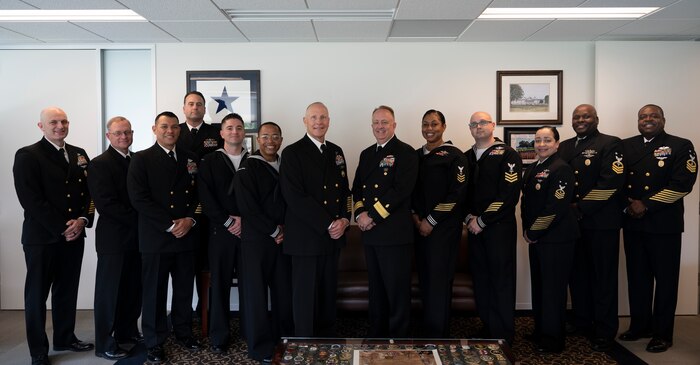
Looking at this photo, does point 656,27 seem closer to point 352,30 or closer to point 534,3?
point 534,3

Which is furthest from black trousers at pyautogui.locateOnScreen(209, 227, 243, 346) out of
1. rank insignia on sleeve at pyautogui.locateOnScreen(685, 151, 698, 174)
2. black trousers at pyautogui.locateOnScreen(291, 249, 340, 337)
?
rank insignia on sleeve at pyautogui.locateOnScreen(685, 151, 698, 174)

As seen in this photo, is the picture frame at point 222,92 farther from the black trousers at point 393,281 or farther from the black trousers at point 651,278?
the black trousers at point 651,278

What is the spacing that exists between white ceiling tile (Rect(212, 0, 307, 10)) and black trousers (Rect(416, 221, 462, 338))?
2051 mm

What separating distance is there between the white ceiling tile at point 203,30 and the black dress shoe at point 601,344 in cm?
412

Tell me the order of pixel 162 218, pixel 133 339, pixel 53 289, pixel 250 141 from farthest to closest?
pixel 250 141
pixel 133 339
pixel 53 289
pixel 162 218

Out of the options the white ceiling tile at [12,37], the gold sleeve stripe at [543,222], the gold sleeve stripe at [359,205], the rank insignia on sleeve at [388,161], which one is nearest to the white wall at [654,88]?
the gold sleeve stripe at [543,222]

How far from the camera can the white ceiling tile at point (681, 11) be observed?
3.79 m

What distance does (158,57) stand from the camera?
492 centimetres

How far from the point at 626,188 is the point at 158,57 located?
4.63 metres

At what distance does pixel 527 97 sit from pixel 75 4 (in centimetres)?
417

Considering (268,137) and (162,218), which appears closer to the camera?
(162,218)

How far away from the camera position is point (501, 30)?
4.50 meters

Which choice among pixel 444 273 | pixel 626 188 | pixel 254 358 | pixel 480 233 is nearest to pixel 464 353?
pixel 444 273

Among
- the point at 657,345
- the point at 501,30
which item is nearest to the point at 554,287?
A: the point at 657,345
